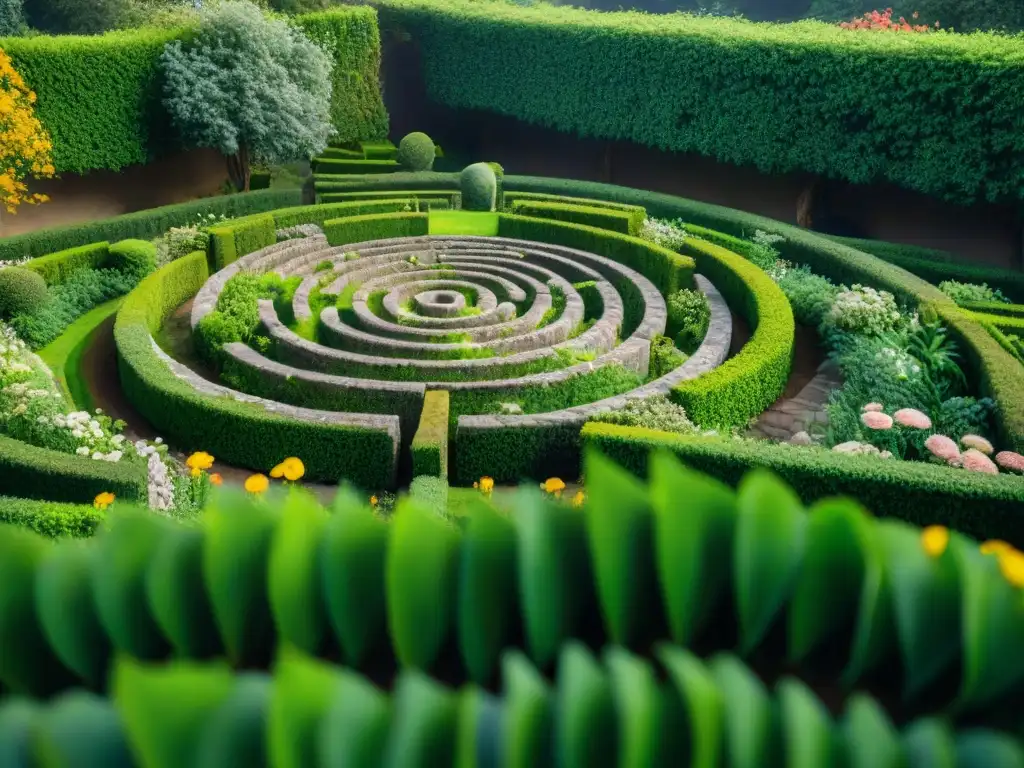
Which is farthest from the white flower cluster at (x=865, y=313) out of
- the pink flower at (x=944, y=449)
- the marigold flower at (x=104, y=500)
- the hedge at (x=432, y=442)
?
the marigold flower at (x=104, y=500)

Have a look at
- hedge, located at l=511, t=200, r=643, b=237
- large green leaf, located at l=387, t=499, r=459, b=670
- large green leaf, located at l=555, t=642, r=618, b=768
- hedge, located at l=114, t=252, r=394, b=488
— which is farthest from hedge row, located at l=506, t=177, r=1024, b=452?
large green leaf, located at l=555, t=642, r=618, b=768

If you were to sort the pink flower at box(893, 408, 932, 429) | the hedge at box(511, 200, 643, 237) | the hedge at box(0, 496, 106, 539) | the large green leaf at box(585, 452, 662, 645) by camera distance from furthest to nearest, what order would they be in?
the hedge at box(511, 200, 643, 237)
the pink flower at box(893, 408, 932, 429)
the hedge at box(0, 496, 106, 539)
the large green leaf at box(585, 452, 662, 645)

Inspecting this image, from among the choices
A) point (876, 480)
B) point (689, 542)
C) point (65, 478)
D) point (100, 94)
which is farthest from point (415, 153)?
point (689, 542)

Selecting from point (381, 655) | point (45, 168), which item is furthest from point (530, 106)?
point (381, 655)

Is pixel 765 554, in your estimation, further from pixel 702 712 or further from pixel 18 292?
pixel 18 292

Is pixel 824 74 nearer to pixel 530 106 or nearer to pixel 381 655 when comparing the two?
pixel 530 106

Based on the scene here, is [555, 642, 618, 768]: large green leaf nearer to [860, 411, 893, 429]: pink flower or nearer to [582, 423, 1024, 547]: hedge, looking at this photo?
[582, 423, 1024, 547]: hedge
